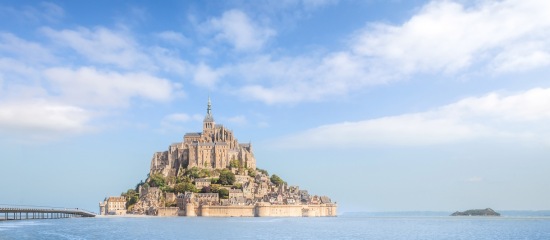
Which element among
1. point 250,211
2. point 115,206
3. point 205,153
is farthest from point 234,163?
point 115,206

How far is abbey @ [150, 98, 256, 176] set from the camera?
156 metres

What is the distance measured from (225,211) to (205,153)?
23.1 m

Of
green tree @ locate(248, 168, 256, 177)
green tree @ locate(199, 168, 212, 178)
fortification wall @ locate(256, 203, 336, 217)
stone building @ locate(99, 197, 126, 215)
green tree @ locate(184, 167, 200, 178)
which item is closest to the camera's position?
fortification wall @ locate(256, 203, 336, 217)

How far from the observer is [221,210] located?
137m

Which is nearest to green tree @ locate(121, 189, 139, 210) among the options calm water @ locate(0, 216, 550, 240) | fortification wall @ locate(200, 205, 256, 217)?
fortification wall @ locate(200, 205, 256, 217)

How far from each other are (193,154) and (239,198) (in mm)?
21949

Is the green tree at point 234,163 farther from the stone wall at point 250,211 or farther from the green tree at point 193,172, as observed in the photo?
the stone wall at point 250,211

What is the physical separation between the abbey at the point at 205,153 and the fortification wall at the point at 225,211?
20182 mm

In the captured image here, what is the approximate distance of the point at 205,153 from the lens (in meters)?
156

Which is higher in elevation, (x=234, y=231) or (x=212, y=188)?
(x=212, y=188)

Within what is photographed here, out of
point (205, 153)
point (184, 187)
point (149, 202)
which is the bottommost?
point (149, 202)

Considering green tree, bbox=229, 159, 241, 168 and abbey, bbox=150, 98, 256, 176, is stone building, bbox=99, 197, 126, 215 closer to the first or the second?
abbey, bbox=150, 98, 256, 176

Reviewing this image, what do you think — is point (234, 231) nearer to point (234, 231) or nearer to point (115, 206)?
point (234, 231)

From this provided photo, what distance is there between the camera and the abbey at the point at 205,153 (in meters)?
156
